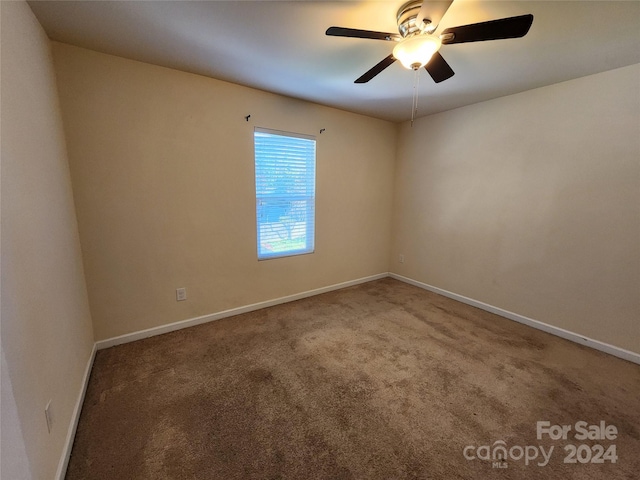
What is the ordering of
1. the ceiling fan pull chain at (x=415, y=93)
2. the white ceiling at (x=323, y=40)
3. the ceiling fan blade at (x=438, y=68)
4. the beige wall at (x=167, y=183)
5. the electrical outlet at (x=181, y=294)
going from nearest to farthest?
1. the white ceiling at (x=323, y=40)
2. the ceiling fan blade at (x=438, y=68)
3. the beige wall at (x=167, y=183)
4. the ceiling fan pull chain at (x=415, y=93)
5. the electrical outlet at (x=181, y=294)

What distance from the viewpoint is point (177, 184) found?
234 centimetres

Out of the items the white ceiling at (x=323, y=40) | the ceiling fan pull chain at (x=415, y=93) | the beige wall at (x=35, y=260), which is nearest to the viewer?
the beige wall at (x=35, y=260)

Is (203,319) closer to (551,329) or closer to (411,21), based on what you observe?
(411,21)

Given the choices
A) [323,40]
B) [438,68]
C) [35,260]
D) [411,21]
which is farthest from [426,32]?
[35,260]

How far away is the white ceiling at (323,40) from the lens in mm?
1430

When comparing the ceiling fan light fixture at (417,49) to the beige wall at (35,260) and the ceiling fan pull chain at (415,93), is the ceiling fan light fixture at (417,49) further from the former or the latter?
the beige wall at (35,260)

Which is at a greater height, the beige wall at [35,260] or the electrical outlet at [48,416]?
the beige wall at [35,260]

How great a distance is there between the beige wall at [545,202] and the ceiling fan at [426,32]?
65.0 inches

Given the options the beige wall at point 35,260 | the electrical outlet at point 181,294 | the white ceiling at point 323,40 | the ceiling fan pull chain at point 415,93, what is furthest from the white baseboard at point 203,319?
the ceiling fan pull chain at point 415,93

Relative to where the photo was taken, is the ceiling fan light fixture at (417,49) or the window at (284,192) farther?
the window at (284,192)

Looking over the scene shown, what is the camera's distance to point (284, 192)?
9.72 feet

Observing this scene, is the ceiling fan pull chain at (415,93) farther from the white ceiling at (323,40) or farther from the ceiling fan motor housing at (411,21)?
the ceiling fan motor housing at (411,21)

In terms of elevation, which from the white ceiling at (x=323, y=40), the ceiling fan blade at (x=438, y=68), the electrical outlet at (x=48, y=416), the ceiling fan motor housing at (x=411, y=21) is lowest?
the electrical outlet at (x=48, y=416)

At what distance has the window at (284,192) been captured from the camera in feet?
9.16
